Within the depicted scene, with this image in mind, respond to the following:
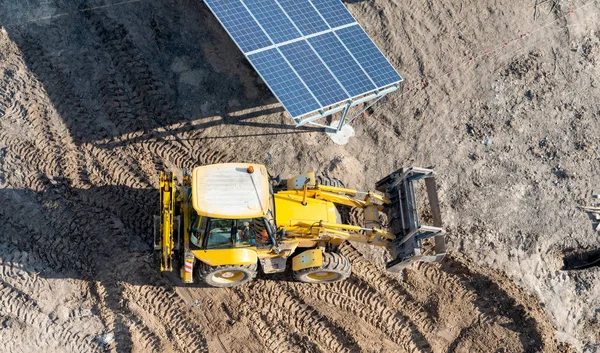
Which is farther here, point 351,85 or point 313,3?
point 313,3

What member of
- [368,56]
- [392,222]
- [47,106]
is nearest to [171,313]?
[392,222]

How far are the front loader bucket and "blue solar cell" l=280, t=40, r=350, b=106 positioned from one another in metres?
2.32

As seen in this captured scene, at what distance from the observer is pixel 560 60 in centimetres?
1703

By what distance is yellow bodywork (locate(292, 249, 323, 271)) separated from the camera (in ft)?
40.9

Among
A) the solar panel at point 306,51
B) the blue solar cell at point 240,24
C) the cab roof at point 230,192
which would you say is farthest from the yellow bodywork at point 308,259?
the blue solar cell at point 240,24

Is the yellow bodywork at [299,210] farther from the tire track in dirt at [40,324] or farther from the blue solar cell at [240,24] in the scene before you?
the tire track in dirt at [40,324]

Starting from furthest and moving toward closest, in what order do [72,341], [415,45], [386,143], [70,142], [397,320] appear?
[415,45] < [386,143] < [70,142] < [397,320] < [72,341]

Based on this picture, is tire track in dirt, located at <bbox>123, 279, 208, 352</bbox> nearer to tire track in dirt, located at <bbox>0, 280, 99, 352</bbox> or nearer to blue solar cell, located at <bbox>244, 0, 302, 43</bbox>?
tire track in dirt, located at <bbox>0, 280, 99, 352</bbox>

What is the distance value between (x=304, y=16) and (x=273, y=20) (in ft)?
2.76

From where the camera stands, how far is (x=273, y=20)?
14609 millimetres

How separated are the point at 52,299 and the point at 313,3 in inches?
367

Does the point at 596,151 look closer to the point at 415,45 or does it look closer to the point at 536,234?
the point at 536,234

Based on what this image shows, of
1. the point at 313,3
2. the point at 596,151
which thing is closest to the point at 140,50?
the point at 313,3

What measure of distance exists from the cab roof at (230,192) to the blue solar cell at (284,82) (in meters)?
2.24
